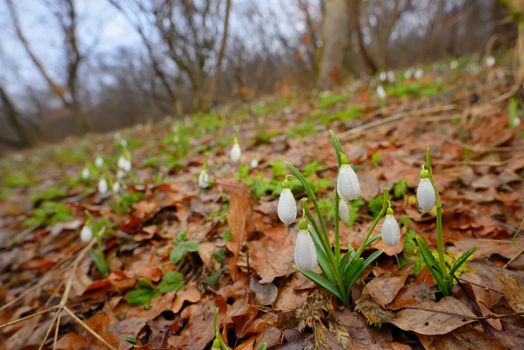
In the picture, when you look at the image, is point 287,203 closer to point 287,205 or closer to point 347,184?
point 287,205

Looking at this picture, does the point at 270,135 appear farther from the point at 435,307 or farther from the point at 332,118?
the point at 435,307

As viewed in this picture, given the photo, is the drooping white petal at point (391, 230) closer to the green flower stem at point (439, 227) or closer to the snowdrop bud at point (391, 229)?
the snowdrop bud at point (391, 229)

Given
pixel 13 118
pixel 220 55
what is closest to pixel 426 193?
pixel 220 55

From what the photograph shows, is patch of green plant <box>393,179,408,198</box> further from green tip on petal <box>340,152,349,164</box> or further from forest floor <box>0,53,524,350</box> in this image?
green tip on petal <box>340,152,349,164</box>

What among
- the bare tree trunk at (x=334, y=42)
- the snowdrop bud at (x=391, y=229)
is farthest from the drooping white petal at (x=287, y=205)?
the bare tree trunk at (x=334, y=42)

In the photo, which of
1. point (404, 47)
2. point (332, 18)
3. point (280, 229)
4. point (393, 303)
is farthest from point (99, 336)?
point (404, 47)
